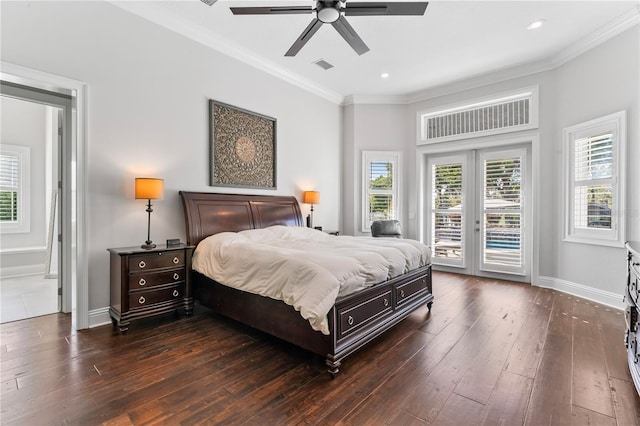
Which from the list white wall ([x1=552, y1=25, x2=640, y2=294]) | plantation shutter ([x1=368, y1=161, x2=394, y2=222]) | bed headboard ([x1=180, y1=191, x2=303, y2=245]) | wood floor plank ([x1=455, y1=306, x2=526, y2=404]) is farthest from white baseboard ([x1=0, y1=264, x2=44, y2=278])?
white wall ([x1=552, y1=25, x2=640, y2=294])

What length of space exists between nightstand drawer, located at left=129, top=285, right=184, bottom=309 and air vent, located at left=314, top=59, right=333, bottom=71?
3.87m

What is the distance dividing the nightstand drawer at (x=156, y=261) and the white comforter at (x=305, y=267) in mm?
208

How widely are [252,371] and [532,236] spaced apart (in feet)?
16.0

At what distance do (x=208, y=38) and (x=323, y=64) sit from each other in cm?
179

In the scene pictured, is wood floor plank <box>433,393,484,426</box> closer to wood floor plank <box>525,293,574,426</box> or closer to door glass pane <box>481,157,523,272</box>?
wood floor plank <box>525,293,574,426</box>

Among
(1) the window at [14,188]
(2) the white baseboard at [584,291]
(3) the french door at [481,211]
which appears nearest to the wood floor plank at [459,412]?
(2) the white baseboard at [584,291]

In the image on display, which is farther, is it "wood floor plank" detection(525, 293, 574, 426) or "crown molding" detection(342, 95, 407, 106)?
"crown molding" detection(342, 95, 407, 106)

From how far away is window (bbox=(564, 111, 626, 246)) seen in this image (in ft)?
12.5

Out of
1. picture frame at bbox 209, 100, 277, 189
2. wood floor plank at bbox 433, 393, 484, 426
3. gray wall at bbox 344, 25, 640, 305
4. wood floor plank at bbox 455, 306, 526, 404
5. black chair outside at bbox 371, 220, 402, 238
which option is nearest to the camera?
wood floor plank at bbox 433, 393, 484, 426

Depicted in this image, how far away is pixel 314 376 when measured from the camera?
7.23ft

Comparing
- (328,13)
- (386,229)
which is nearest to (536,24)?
(328,13)

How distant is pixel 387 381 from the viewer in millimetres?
2146

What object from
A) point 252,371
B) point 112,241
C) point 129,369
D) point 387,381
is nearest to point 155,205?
point 112,241

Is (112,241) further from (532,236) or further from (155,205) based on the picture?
(532,236)
